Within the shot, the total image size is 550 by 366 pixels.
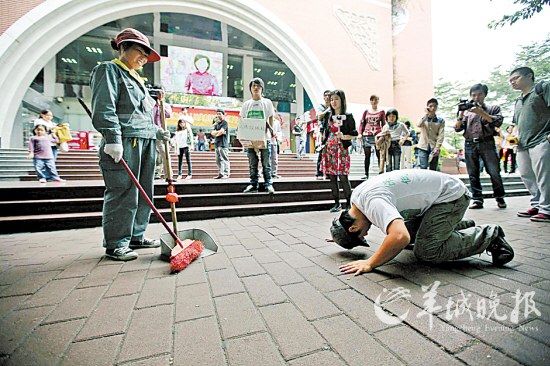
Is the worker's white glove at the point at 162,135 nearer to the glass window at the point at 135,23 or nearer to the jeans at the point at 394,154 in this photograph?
the jeans at the point at 394,154

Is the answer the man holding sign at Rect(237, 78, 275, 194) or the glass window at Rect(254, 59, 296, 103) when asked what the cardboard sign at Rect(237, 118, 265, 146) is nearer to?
the man holding sign at Rect(237, 78, 275, 194)

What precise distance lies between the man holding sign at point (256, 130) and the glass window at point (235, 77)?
705 inches

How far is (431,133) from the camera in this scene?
17.8ft

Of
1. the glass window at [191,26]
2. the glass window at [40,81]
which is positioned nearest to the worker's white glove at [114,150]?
the glass window at [191,26]

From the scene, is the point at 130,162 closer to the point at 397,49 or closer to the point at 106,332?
the point at 106,332

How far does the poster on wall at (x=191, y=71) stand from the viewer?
17938mm

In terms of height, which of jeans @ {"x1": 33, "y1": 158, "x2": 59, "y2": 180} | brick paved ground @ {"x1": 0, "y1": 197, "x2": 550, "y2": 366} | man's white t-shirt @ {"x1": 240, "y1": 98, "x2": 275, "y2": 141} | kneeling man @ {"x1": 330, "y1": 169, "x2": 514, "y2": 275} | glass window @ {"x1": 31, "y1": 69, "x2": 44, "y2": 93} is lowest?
brick paved ground @ {"x1": 0, "y1": 197, "x2": 550, "y2": 366}

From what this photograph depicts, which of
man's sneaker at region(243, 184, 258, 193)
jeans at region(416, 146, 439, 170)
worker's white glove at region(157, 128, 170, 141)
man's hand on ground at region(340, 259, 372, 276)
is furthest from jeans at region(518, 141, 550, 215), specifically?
worker's white glove at region(157, 128, 170, 141)

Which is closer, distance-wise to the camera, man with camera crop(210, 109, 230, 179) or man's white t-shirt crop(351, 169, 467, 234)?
man's white t-shirt crop(351, 169, 467, 234)

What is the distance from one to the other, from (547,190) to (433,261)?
283 centimetres

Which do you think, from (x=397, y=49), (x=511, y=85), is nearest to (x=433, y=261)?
(x=511, y=85)

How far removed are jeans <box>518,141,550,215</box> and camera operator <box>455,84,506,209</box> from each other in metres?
0.45

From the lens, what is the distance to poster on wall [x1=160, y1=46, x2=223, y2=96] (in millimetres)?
17938

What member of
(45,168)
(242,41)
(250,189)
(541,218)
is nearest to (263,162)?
(250,189)
